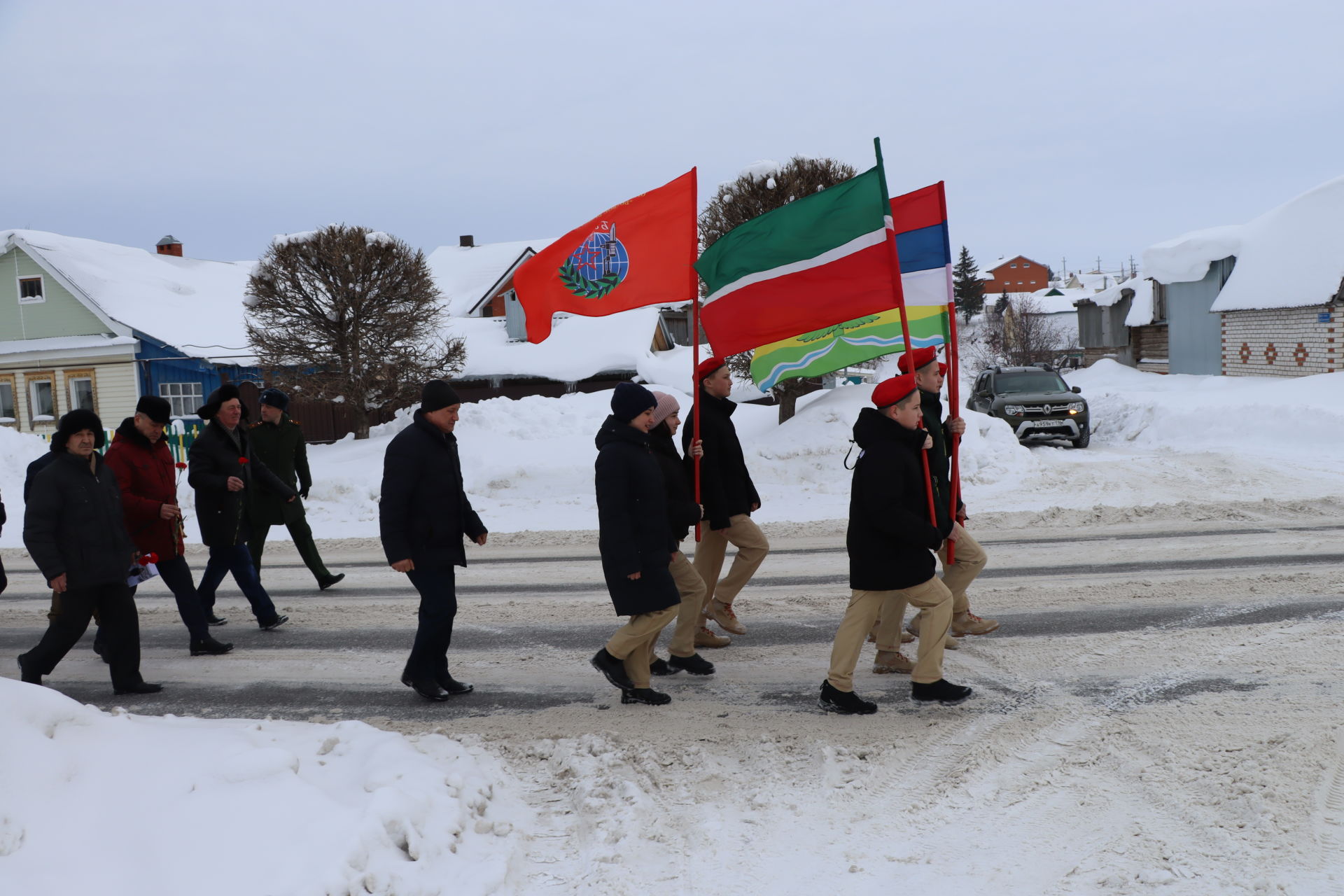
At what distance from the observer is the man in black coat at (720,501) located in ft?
22.5

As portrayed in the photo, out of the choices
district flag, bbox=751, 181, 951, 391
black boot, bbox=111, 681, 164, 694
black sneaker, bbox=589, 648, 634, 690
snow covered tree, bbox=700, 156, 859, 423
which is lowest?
black boot, bbox=111, 681, 164, 694

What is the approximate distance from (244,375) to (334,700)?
25601 millimetres

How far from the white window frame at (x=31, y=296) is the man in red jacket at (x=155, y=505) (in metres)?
27.0

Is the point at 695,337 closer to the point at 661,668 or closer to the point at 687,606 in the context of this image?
the point at 687,606

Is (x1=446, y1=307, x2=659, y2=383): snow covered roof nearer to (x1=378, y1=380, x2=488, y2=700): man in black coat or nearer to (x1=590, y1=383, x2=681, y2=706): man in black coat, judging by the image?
(x1=378, y1=380, x2=488, y2=700): man in black coat

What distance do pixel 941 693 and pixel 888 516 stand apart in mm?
1059

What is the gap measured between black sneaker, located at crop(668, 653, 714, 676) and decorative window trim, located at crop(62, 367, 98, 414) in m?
28.0

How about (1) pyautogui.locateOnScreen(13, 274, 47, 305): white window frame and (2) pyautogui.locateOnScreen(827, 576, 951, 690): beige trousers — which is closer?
(2) pyautogui.locateOnScreen(827, 576, 951, 690): beige trousers

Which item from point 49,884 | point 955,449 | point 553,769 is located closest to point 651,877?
point 553,769

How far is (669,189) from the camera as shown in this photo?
23.5 ft

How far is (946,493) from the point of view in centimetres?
651

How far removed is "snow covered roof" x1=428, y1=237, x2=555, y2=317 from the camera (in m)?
41.5

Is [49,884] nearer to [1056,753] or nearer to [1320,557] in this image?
[1056,753]

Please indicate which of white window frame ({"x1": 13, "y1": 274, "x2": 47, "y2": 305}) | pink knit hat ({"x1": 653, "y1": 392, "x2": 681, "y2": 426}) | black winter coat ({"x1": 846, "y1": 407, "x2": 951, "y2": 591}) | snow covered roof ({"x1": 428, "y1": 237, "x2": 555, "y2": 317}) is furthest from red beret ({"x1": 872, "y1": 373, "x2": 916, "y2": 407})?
snow covered roof ({"x1": 428, "y1": 237, "x2": 555, "y2": 317})
